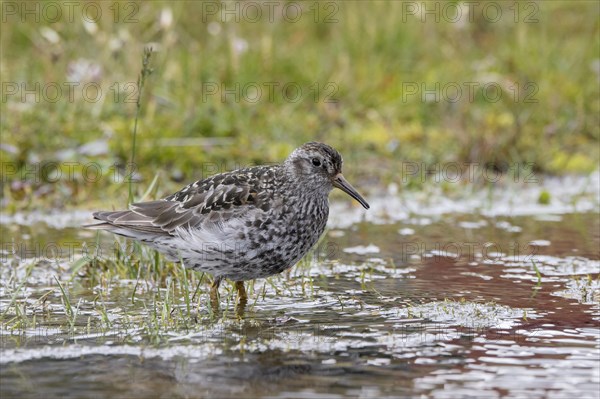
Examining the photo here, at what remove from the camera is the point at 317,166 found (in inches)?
312

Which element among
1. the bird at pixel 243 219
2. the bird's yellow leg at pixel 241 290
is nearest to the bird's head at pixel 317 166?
the bird at pixel 243 219

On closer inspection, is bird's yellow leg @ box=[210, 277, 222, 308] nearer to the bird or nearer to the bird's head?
the bird

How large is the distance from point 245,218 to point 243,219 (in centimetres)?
2

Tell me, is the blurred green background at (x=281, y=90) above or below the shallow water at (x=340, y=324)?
above

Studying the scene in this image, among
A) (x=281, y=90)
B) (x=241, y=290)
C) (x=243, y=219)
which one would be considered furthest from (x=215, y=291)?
(x=281, y=90)

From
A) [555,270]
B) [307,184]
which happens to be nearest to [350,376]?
[307,184]

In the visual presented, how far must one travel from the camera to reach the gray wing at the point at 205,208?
24.7ft

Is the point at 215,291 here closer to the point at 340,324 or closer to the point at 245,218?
the point at 245,218

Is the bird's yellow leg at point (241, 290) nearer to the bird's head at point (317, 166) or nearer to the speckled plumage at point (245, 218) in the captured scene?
the speckled plumage at point (245, 218)

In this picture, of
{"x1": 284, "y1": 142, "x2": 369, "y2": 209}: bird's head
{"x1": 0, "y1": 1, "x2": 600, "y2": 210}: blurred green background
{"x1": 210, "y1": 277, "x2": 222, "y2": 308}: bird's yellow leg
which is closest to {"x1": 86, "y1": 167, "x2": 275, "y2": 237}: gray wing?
{"x1": 284, "y1": 142, "x2": 369, "y2": 209}: bird's head

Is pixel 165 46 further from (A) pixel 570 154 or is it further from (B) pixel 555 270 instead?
(B) pixel 555 270

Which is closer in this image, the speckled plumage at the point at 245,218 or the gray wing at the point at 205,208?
the speckled plumage at the point at 245,218

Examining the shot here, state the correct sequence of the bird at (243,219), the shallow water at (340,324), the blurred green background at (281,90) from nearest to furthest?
the shallow water at (340,324) → the bird at (243,219) → the blurred green background at (281,90)

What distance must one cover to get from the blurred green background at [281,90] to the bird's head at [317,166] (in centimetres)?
260
